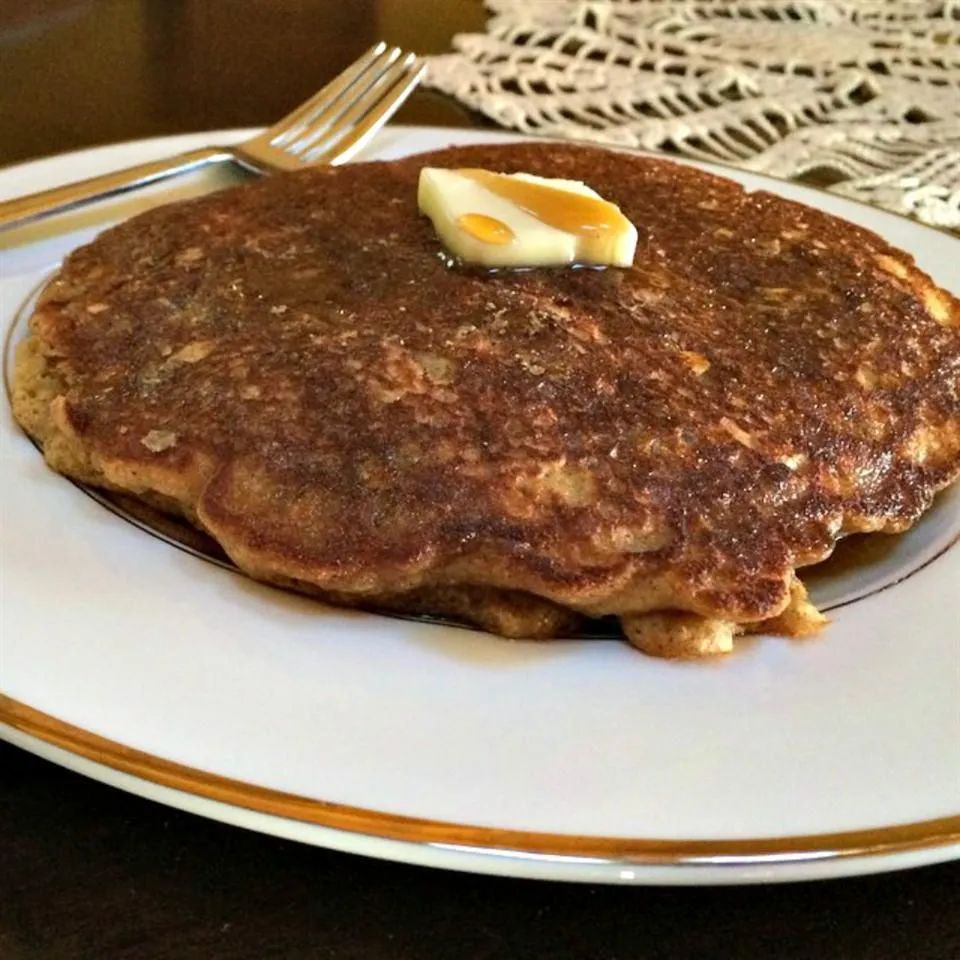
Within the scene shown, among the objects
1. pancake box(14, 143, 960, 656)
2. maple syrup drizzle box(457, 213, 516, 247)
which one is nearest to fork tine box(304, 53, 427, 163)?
pancake box(14, 143, 960, 656)

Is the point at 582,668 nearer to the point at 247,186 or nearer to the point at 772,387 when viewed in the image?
the point at 772,387

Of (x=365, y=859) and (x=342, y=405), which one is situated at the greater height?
(x=342, y=405)

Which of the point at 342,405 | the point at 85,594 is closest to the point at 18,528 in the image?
the point at 85,594

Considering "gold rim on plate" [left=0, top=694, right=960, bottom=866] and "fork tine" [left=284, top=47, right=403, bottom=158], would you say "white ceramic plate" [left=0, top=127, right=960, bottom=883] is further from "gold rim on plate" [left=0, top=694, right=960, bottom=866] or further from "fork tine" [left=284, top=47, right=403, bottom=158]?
"fork tine" [left=284, top=47, right=403, bottom=158]

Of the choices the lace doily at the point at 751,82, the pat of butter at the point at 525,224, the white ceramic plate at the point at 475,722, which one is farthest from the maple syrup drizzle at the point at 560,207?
the lace doily at the point at 751,82

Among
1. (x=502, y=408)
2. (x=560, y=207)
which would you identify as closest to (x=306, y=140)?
(x=560, y=207)

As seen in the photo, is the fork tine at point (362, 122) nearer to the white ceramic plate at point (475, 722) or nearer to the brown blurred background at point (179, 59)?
the brown blurred background at point (179, 59)
